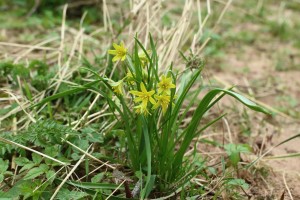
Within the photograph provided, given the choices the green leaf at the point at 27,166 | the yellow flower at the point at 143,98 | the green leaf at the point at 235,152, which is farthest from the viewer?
the green leaf at the point at 235,152

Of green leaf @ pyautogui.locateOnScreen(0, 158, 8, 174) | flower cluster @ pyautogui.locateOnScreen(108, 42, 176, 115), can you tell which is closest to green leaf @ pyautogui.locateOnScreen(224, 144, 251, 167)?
flower cluster @ pyautogui.locateOnScreen(108, 42, 176, 115)

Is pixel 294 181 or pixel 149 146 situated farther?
pixel 294 181

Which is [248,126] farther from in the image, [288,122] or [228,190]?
[228,190]

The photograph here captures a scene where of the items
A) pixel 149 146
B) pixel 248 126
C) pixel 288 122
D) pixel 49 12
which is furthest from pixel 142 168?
pixel 49 12

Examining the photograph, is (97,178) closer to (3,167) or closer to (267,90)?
(3,167)

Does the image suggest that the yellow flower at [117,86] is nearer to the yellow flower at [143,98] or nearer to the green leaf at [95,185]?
the yellow flower at [143,98]

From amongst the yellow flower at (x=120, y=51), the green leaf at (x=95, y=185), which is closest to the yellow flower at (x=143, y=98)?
the yellow flower at (x=120, y=51)

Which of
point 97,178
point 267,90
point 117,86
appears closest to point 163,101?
point 117,86

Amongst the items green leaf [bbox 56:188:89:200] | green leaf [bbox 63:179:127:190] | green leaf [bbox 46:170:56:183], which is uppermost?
green leaf [bbox 46:170:56:183]

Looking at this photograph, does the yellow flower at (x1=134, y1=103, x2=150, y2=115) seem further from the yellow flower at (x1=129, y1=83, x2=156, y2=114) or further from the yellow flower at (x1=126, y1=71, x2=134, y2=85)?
the yellow flower at (x1=126, y1=71, x2=134, y2=85)
